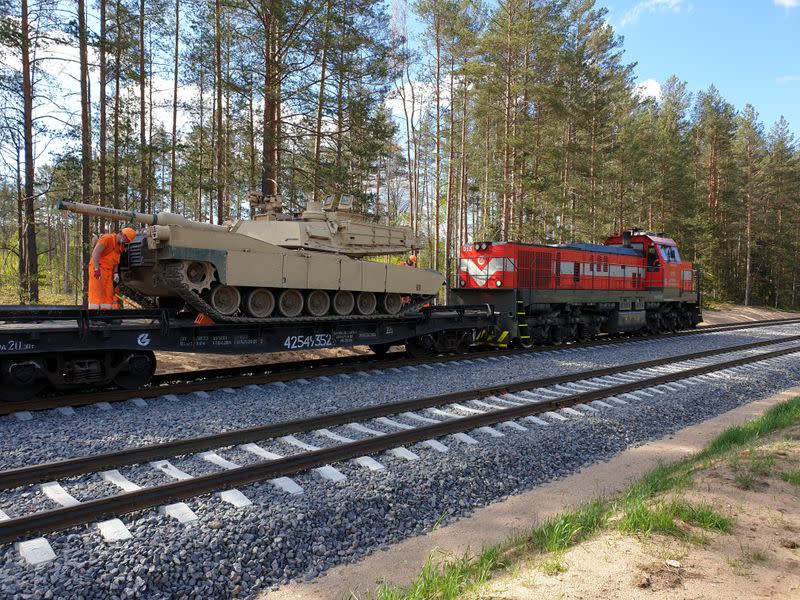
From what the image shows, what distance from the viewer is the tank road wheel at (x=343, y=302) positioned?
10.1m

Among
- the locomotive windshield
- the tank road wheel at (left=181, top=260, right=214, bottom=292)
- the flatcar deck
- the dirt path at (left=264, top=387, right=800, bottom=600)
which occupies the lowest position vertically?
the dirt path at (left=264, top=387, right=800, bottom=600)

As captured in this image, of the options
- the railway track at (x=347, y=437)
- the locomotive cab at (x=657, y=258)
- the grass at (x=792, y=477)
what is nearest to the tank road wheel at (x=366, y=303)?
the railway track at (x=347, y=437)

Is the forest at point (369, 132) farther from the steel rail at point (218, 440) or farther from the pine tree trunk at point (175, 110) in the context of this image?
the steel rail at point (218, 440)

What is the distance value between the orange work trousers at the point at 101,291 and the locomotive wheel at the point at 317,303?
129 inches

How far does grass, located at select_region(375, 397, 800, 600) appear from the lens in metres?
3.25

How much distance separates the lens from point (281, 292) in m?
9.36

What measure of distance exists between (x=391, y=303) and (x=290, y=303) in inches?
98.4

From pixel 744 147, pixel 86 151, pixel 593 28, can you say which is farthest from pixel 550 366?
pixel 744 147

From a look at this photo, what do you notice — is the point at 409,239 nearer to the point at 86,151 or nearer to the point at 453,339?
the point at 453,339

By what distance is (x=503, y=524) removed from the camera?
462 centimetres

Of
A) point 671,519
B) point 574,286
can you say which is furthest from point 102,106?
point 671,519

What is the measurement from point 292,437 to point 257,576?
2.41 m

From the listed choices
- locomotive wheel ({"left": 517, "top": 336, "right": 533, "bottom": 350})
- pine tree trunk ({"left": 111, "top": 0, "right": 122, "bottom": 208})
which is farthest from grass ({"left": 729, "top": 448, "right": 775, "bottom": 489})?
pine tree trunk ({"left": 111, "top": 0, "right": 122, "bottom": 208})

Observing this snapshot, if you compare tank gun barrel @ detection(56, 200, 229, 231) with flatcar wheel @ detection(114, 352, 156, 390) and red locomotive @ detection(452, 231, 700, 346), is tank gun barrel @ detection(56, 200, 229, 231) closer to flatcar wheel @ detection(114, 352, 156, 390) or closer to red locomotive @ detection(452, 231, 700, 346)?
flatcar wheel @ detection(114, 352, 156, 390)
